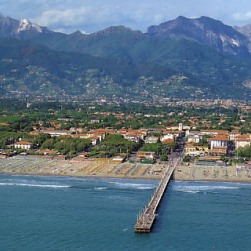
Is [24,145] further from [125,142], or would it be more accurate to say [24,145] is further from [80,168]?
[80,168]

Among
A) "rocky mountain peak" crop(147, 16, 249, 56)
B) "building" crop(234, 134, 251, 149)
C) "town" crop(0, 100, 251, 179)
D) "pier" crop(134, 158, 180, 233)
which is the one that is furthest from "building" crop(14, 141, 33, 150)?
"rocky mountain peak" crop(147, 16, 249, 56)

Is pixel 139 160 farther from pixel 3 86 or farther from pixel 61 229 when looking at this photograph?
pixel 3 86

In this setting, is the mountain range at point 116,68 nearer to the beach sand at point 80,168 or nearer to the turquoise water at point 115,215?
the beach sand at point 80,168

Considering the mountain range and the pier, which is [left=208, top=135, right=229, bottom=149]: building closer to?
the pier

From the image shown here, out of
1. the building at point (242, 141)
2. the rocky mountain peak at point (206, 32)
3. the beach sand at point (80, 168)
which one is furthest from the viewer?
the rocky mountain peak at point (206, 32)

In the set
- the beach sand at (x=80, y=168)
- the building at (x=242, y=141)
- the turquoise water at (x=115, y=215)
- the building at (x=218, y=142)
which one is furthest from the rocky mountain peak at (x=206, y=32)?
the turquoise water at (x=115, y=215)

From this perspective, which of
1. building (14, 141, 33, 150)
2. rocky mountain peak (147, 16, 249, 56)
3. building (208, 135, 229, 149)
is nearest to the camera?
building (14, 141, 33, 150)
